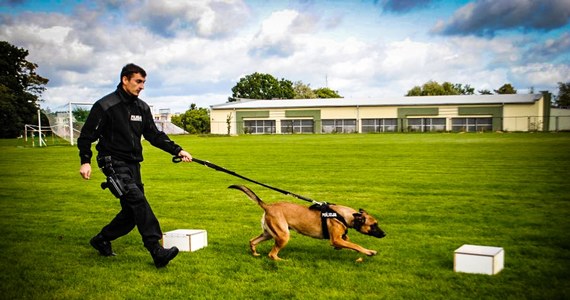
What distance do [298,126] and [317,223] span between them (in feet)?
219

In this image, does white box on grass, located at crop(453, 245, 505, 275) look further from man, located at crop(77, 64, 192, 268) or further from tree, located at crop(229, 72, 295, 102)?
tree, located at crop(229, 72, 295, 102)

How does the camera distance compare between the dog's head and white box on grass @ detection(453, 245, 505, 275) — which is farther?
the dog's head

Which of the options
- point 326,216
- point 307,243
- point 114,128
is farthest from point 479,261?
point 114,128

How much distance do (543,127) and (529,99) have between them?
448cm

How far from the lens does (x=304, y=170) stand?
17.6 meters

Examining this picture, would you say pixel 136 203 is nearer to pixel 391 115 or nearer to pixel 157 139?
pixel 157 139

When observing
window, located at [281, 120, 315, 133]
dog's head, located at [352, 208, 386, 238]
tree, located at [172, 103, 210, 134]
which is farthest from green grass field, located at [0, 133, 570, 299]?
tree, located at [172, 103, 210, 134]

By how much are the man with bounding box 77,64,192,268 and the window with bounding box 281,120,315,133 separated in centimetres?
6604

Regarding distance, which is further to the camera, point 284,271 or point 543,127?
point 543,127

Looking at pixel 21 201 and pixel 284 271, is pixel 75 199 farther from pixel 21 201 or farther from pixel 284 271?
pixel 284 271

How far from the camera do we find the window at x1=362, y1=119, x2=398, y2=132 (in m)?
67.4

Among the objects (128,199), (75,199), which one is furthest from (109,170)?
(75,199)

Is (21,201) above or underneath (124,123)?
underneath

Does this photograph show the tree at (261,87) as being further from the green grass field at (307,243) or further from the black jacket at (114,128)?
the black jacket at (114,128)
